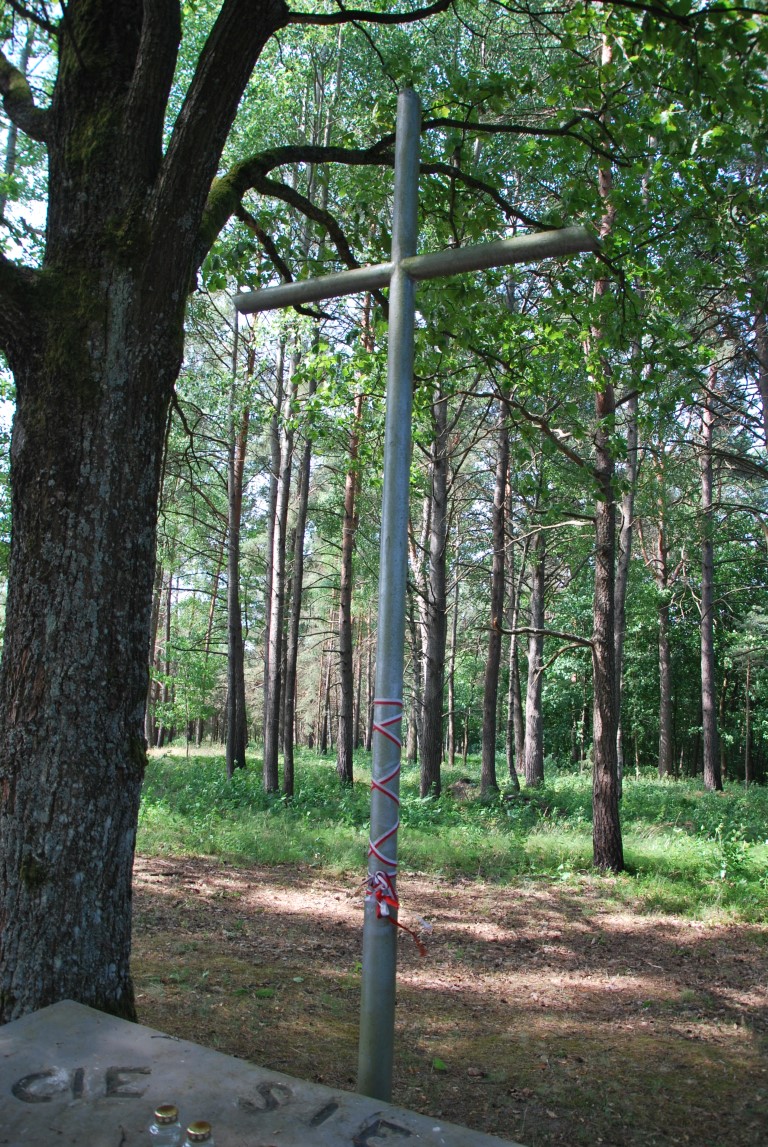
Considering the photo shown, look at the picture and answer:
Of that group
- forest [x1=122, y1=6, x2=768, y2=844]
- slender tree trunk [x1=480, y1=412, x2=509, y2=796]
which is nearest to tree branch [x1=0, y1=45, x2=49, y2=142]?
forest [x1=122, y1=6, x2=768, y2=844]

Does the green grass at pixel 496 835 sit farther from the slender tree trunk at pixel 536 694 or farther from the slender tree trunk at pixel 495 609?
the slender tree trunk at pixel 536 694

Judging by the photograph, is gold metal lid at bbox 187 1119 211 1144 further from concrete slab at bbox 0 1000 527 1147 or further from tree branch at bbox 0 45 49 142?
tree branch at bbox 0 45 49 142

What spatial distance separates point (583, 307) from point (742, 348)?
8920mm

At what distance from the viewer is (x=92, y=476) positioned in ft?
11.5

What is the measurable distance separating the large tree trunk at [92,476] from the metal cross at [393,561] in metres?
0.99

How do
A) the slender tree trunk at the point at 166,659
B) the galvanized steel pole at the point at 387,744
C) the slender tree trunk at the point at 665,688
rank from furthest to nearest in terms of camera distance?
the slender tree trunk at the point at 166,659, the slender tree trunk at the point at 665,688, the galvanized steel pole at the point at 387,744

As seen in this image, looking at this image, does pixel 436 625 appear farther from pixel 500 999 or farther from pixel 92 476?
pixel 92 476

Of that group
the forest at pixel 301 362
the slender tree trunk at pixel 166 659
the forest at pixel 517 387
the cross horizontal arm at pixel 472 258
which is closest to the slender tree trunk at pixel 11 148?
the forest at pixel 301 362

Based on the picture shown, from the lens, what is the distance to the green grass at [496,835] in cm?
1016

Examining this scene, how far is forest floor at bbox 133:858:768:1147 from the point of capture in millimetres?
4496

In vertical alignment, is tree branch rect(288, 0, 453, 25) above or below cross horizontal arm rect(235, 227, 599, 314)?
above

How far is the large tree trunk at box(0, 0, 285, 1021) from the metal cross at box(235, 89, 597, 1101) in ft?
3.25

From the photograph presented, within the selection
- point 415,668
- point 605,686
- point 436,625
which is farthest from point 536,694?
point 605,686

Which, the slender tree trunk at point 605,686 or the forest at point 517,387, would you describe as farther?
the slender tree trunk at point 605,686
